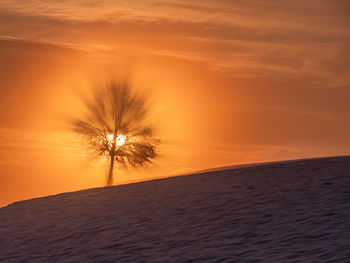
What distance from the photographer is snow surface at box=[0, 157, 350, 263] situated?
43.2 feet

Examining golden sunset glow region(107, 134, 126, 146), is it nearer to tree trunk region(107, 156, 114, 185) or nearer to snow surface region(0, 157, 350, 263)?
tree trunk region(107, 156, 114, 185)

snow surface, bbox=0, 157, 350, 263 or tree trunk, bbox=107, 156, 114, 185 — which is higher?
tree trunk, bbox=107, 156, 114, 185

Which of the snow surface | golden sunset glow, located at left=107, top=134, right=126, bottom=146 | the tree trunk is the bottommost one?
the snow surface

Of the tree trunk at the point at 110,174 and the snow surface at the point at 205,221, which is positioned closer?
the snow surface at the point at 205,221

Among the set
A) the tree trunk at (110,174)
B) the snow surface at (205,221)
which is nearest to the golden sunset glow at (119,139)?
the tree trunk at (110,174)

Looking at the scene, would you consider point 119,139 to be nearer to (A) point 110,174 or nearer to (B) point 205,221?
(A) point 110,174

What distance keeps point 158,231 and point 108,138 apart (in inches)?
1209

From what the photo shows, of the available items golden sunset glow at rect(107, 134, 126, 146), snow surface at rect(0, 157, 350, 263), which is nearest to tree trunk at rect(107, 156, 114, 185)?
golden sunset glow at rect(107, 134, 126, 146)

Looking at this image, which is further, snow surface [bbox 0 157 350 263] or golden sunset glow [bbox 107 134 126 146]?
golden sunset glow [bbox 107 134 126 146]

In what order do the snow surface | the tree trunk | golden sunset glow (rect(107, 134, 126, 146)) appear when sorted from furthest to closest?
golden sunset glow (rect(107, 134, 126, 146)) < the tree trunk < the snow surface

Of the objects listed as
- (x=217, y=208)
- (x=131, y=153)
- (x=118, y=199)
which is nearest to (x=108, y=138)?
(x=131, y=153)

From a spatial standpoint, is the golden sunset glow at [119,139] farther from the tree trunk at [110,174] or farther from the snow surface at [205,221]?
the snow surface at [205,221]

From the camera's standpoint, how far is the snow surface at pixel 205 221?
43.2 ft

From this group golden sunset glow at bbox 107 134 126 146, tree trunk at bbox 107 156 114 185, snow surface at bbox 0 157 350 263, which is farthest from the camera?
golden sunset glow at bbox 107 134 126 146
